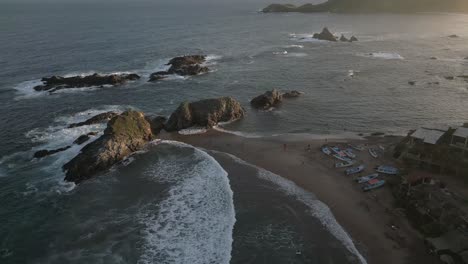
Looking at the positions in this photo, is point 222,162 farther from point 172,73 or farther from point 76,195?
point 172,73

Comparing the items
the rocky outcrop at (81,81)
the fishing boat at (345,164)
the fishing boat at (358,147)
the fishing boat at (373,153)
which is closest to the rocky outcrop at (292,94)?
the fishing boat at (358,147)

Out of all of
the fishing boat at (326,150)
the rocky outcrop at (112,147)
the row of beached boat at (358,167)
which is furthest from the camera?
the fishing boat at (326,150)

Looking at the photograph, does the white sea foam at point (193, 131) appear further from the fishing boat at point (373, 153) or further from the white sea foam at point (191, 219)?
the fishing boat at point (373, 153)

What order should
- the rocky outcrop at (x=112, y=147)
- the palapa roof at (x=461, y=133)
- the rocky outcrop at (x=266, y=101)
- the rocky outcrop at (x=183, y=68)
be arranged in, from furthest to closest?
the rocky outcrop at (x=183, y=68) < the rocky outcrop at (x=266, y=101) < the palapa roof at (x=461, y=133) < the rocky outcrop at (x=112, y=147)

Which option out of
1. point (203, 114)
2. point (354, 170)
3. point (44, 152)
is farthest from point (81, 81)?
point (354, 170)

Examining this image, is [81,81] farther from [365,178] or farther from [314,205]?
[365,178]

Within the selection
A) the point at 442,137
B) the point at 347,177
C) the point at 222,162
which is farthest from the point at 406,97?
the point at 222,162

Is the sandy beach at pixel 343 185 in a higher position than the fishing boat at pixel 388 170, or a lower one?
lower

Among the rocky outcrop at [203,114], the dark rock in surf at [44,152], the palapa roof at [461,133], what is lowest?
the dark rock in surf at [44,152]
